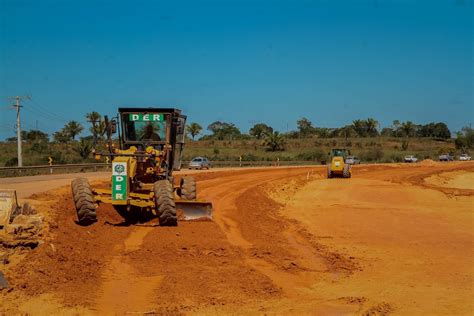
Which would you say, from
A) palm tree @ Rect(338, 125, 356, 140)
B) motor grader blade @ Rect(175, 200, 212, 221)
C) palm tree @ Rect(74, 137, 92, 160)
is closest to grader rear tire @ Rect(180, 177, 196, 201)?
motor grader blade @ Rect(175, 200, 212, 221)

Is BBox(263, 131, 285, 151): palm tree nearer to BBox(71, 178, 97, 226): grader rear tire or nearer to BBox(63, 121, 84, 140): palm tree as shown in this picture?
BBox(63, 121, 84, 140): palm tree

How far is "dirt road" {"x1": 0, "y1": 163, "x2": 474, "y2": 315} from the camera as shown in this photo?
800cm

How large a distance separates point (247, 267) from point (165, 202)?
418 centimetres

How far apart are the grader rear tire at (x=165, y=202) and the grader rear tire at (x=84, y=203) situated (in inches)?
63.5

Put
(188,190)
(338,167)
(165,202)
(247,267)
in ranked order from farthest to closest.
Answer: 1. (338,167)
2. (188,190)
3. (165,202)
4. (247,267)

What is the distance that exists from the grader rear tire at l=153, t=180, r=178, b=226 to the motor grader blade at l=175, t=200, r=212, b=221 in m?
1.15

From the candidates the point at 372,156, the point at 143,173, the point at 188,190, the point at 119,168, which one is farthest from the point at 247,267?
the point at 372,156

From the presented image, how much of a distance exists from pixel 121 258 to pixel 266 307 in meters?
3.90

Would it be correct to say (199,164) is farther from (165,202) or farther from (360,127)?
(360,127)

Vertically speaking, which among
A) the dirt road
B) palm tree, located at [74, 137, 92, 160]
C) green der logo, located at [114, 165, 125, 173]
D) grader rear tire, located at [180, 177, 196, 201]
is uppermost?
palm tree, located at [74, 137, 92, 160]

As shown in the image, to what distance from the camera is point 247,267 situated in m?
10.3

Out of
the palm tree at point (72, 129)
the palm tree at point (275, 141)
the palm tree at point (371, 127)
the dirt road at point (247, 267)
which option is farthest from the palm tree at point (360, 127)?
the dirt road at point (247, 267)

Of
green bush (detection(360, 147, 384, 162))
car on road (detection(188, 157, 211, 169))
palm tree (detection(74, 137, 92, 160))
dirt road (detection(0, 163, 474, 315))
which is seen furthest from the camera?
green bush (detection(360, 147, 384, 162))

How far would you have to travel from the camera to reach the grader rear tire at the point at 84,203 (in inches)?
556
